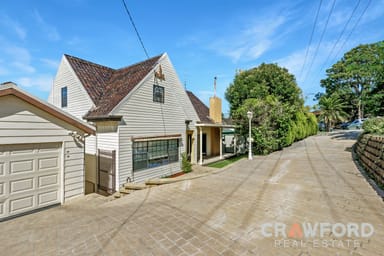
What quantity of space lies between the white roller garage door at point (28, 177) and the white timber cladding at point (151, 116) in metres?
2.57

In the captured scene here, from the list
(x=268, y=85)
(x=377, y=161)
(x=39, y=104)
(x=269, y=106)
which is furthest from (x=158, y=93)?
(x=268, y=85)

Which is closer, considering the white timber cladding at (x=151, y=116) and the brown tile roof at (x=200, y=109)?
the white timber cladding at (x=151, y=116)

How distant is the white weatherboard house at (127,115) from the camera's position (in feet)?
26.1

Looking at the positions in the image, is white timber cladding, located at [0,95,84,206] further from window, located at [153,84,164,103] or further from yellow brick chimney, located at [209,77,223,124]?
yellow brick chimney, located at [209,77,223,124]

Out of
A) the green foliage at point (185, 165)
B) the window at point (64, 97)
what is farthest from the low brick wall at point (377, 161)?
the window at point (64, 97)

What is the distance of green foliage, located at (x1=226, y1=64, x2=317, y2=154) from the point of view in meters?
14.1

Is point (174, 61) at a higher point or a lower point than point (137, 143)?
higher

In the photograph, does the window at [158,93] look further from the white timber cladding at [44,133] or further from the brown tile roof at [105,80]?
the white timber cladding at [44,133]

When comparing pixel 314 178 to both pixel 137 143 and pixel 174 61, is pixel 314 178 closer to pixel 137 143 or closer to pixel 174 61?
pixel 137 143

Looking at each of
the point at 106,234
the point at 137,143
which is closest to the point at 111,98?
the point at 137,143

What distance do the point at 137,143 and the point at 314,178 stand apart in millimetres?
7837

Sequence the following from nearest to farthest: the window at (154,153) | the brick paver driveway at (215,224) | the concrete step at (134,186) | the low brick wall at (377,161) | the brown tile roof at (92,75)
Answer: the brick paver driveway at (215,224) < the low brick wall at (377,161) < the concrete step at (134,186) < the window at (154,153) < the brown tile roof at (92,75)

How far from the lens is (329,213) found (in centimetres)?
421

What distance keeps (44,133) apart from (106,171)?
136 inches
